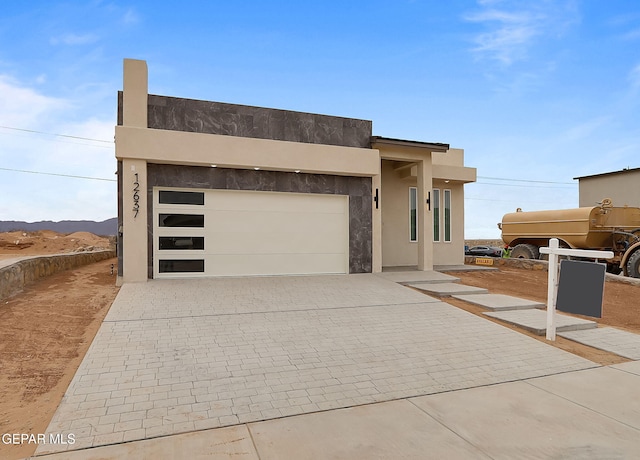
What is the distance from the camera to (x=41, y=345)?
6004mm

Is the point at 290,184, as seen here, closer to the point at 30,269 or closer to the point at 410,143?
the point at 410,143

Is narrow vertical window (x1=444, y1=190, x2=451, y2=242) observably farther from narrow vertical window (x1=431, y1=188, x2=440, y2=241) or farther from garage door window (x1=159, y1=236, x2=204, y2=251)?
garage door window (x1=159, y1=236, x2=204, y2=251)

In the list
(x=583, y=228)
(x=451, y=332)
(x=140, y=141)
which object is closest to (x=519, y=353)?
(x=451, y=332)

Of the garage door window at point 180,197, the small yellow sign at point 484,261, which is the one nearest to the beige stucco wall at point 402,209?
the small yellow sign at point 484,261

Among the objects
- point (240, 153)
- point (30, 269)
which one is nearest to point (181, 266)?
point (240, 153)

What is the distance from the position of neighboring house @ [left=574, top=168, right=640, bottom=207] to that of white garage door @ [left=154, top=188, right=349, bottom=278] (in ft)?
74.3

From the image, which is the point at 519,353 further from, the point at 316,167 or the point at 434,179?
the point at 434,179

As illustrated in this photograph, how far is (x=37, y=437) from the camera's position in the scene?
3.50 meters

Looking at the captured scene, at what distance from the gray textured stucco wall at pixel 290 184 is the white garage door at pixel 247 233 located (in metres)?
0.19

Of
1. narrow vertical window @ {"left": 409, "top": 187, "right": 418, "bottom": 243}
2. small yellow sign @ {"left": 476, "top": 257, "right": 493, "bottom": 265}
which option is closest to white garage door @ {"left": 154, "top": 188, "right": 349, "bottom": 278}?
narrow vertical window @ {"left": 409, "top": 187, "right": 418, "bottom": 243}

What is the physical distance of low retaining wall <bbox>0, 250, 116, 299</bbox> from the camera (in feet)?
29.4

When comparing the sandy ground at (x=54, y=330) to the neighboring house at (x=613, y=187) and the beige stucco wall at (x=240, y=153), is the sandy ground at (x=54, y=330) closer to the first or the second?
the beige stucco wall at (x=240, y=153)

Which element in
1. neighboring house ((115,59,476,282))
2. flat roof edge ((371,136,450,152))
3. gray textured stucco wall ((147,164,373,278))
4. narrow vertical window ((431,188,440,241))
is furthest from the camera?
narrow vertical window ((431,188,440,241))

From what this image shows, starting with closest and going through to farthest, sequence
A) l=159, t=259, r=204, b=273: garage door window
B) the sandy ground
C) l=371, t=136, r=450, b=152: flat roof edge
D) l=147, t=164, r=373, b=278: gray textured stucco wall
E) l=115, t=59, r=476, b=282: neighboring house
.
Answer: the sandy ground
l=115, t=59, r=476, b=282: neighboring house
l=147, t=164, r=373, b=278: gray textured stucco wall
l=159, t=259, r=204, b=273: garage door window
l=371, t=136, r=450, b=152: flat roof edge
